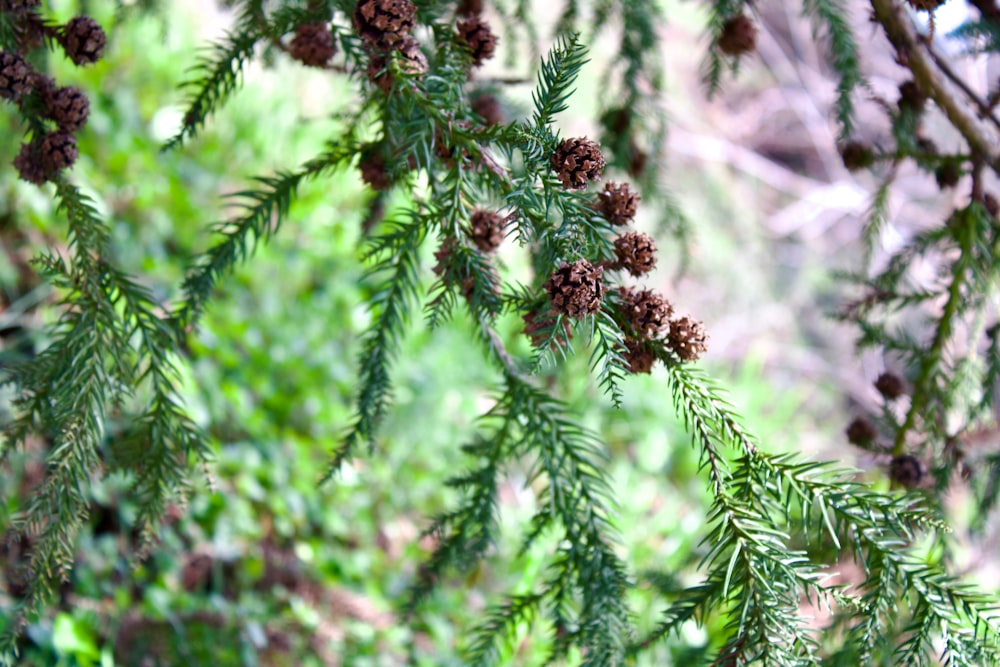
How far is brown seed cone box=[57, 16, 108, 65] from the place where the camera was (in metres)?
0.71

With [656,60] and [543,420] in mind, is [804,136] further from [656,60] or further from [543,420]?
[543,420]

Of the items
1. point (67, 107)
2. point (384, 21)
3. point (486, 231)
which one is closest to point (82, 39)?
point (67, 107)

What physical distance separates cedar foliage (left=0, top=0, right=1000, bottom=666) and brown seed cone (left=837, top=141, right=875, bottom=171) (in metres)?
0.01

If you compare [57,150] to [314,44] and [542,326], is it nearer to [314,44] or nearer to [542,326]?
[314,44]

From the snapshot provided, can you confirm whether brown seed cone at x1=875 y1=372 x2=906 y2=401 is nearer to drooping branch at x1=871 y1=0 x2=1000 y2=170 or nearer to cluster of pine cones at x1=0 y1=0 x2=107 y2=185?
drooping branch at x1=871 y1=0 x2=1000 y2=170

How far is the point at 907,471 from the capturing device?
0.83m

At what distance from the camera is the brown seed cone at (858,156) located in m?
0.96

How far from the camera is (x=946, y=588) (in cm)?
62

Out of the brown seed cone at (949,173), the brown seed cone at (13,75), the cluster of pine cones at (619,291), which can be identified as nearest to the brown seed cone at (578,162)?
the cluster of pine cones at (619,291)

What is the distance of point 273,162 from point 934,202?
2.93 m

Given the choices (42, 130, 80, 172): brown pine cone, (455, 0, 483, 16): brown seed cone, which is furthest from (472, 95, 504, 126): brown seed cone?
(42, 130, 80, 172): brown pine cone

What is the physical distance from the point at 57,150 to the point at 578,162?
1.63 feet

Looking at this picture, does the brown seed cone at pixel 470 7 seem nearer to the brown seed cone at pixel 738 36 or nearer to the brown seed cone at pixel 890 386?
the brown seed cone at pixel 738 36

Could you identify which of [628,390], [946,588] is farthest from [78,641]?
[628,390]
